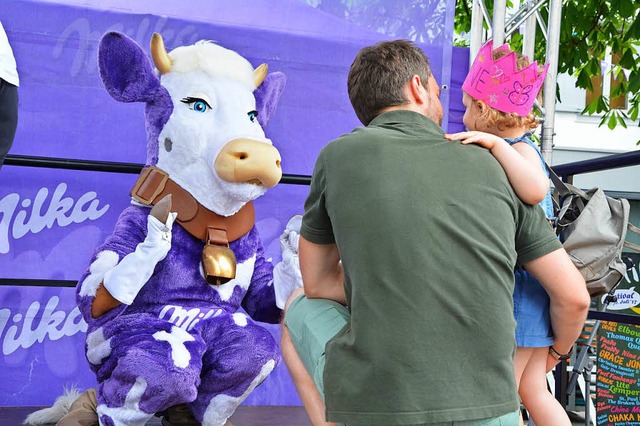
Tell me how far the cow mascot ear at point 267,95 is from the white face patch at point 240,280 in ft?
1.71

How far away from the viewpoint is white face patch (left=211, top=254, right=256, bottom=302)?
277 cm

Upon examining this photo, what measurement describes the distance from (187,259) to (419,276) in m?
1.29

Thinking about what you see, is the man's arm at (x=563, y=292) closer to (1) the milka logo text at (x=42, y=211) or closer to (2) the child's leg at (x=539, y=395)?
(2) the child's leg at (x=539, y=395)

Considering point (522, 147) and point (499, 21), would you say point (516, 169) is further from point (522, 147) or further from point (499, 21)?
point (499, 21)

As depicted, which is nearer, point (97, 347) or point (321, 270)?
point (321, 270)

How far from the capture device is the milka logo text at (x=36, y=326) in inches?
132

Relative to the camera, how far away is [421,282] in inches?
62.2

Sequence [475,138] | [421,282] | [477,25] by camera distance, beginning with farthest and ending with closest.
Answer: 1. [477,25]
2. [475,138]
3. [421,282]

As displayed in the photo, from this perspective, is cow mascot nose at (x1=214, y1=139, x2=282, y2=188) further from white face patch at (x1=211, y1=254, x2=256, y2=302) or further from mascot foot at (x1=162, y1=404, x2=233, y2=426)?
mascot foot at (x1=162, y1=404, x2=233, y2=426)

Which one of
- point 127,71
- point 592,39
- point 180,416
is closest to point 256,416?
point 180,416

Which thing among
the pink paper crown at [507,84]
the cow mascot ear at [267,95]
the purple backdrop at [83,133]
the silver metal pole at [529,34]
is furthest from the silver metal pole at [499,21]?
the pink paper crown at [507,84]

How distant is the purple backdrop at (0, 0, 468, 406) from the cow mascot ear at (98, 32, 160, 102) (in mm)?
697

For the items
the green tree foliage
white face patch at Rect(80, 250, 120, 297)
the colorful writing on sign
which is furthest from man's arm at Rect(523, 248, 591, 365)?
the green tree foliage

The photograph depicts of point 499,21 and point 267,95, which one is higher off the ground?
point 499,21
